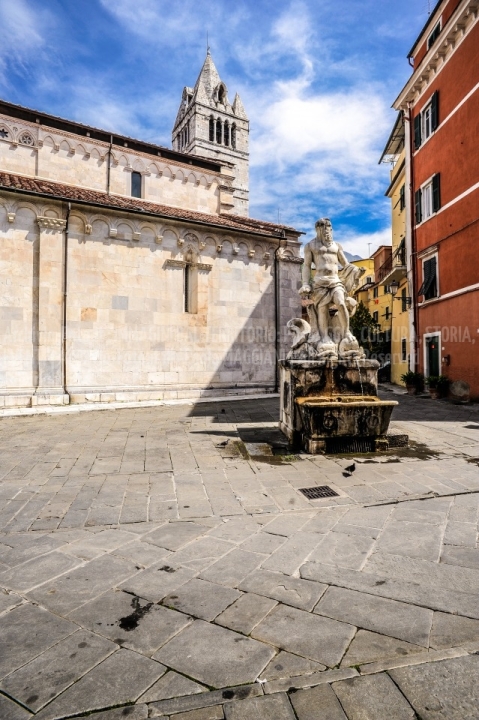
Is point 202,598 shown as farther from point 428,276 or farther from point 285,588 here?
point 428,276

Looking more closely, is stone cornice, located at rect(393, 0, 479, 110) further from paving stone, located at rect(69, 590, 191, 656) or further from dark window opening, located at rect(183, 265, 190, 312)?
paving stone, located at rect(69, 590, 191, 656)

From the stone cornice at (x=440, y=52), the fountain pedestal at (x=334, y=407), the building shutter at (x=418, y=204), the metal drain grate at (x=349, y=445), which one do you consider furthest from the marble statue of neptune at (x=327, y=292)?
the stone cornice at (x=440, y=52)

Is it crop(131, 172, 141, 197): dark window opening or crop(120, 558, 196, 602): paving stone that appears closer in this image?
crop(120, 558, 196, 602): paving stone

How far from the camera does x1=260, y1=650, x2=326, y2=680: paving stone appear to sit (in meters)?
1.96

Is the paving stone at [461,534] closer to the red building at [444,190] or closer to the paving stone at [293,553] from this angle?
the paving stone at [293,553]

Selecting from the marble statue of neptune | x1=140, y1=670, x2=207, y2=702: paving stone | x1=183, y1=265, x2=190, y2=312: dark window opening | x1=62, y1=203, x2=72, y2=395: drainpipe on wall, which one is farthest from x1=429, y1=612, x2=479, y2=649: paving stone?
x1=183, y1=265, x2=190, y2=312: dark window opening

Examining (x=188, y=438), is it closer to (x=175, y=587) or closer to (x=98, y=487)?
(x=98, y=487)

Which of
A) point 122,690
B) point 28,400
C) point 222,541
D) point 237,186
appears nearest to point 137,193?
point 28,400

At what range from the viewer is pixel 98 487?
5055 mm

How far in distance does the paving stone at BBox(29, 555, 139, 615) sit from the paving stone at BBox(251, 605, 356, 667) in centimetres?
118

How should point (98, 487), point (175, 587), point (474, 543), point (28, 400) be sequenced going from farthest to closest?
point (28, 400)
point (98, 487)
point (474, 543)
point (175, 587)

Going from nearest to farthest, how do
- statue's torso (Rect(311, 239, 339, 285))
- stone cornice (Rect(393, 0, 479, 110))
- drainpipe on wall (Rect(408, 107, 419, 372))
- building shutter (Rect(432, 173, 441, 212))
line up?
1. statue's torso (Rect(311, 239, 339, 285))
2. stone cornice (Rect(393, 0, 479, 110))
3. building shutter (Rect(432, 173, 441, 212))
4. drainpipe on wall (Rect(408, 107, 419, 372))

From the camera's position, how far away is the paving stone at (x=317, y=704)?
5.66 feet

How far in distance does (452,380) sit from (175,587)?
15071 millimetres
